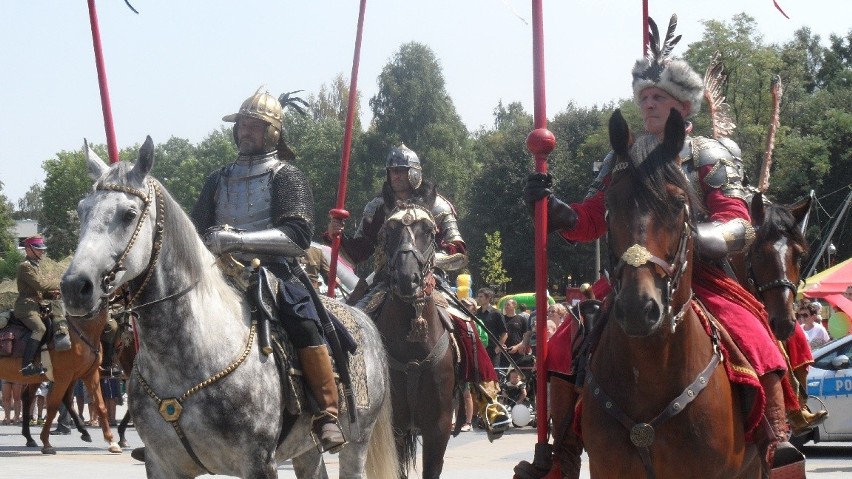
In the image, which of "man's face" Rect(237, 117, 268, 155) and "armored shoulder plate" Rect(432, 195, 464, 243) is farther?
"armored shoulder plate" Rect(432, 195, 464, 243)

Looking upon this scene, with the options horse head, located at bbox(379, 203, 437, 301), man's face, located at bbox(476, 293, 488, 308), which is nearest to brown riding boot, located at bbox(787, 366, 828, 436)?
horse head, located at bbox(379, 203, 437, 301)

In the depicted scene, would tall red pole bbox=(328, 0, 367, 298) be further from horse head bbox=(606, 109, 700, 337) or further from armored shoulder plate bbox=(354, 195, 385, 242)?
horse head bbox=(606, 109, 700, 337)

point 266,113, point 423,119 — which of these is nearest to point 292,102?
point 266,113

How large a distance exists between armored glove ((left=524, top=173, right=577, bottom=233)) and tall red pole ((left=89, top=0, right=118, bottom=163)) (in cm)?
266

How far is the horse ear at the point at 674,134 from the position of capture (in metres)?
5.37

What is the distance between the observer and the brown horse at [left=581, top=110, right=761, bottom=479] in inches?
205

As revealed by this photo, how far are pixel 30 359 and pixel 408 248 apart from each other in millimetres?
9112

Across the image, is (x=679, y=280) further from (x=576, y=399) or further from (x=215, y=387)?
(x=215, y=387)

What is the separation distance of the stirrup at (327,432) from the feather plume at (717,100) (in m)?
2.71

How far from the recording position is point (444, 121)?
8481 centimetres

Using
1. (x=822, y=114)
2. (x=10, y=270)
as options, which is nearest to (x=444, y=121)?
(x=10, y=270)

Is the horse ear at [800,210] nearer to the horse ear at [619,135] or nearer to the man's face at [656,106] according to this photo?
the man's face at [656,106]

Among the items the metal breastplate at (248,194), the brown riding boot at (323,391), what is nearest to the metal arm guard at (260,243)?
the metal breastplate at (248,194)

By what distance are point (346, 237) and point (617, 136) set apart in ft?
16.3
